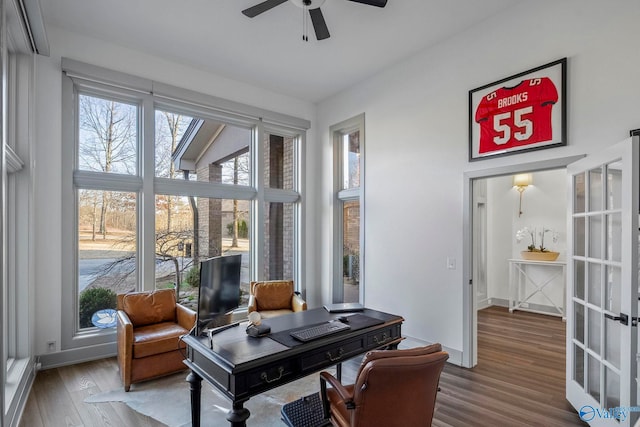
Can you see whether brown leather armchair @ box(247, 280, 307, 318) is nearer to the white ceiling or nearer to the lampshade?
the white ceiling

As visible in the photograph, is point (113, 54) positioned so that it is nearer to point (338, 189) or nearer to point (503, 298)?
point (338, 189)

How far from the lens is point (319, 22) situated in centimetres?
293

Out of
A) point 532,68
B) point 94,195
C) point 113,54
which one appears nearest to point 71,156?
point 94,195

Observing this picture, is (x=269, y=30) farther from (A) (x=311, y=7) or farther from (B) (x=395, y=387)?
(B) (x=395, y=387)

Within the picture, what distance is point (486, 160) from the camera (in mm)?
3494

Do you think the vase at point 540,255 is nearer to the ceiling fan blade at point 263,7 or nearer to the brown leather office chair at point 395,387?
the brown leather office chair at point 395,387

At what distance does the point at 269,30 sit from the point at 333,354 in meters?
3.29

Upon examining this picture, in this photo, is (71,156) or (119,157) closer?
(71,156)

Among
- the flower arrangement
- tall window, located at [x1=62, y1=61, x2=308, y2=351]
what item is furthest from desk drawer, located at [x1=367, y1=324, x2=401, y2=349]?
the flower arrangement

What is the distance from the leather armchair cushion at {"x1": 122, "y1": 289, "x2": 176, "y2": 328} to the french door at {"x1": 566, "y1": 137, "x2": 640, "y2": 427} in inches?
151

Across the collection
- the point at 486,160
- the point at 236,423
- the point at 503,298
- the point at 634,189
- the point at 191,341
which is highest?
the point at 486,160

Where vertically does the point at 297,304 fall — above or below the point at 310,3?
below

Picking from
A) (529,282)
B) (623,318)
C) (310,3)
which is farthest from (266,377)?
(529,282)

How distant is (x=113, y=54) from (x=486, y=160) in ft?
14.0
